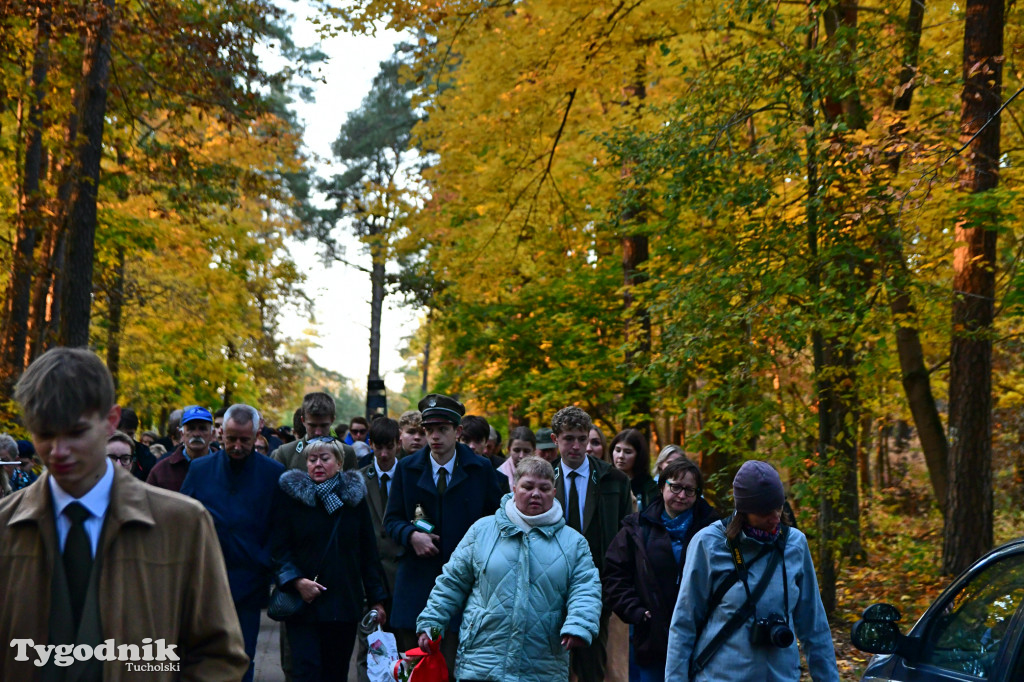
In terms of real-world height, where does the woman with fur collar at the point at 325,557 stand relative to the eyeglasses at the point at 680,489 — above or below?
below

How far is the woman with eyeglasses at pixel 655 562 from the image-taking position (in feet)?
21.0

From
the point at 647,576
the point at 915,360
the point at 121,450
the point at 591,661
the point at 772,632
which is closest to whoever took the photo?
the point at 772,632

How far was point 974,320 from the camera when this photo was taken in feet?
35.2

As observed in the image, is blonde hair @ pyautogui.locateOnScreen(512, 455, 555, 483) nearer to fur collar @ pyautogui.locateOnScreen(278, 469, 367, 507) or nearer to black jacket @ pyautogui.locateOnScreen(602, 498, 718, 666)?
black jacket @ pyautogui.locateOnScreen(602, 498, 718, 666)

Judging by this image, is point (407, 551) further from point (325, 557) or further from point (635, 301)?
point (635, 301)

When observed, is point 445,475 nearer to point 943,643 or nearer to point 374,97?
point 943,643

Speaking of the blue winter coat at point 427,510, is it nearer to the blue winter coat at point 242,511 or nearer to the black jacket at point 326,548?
the black jacket at point 326,548

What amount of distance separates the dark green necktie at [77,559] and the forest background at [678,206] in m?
8.18

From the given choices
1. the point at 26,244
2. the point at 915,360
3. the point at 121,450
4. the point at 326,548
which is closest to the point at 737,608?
the point at 326,548

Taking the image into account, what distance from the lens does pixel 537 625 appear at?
560cm

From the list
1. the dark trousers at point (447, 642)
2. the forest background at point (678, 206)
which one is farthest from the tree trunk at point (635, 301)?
the dark trousers at point (447, 642)

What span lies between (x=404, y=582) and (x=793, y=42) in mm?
7260

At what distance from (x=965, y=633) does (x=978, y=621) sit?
9 centimetres

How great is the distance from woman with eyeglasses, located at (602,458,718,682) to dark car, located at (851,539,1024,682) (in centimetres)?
163
